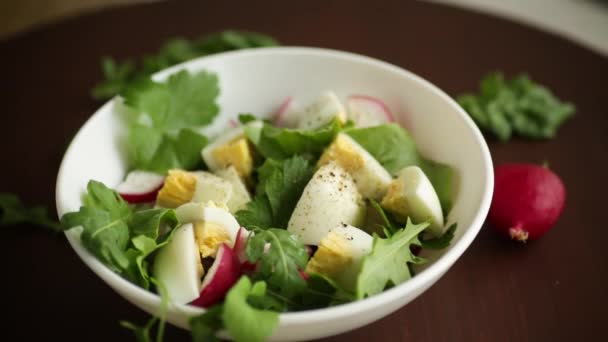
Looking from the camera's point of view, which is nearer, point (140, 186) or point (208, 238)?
point (208, 238)

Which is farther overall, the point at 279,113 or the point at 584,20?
the point at 584,20

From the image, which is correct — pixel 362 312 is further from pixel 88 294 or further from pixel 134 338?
pixel 88 294

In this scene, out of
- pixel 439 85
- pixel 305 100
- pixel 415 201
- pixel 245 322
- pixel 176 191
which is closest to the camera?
pixel 245 322

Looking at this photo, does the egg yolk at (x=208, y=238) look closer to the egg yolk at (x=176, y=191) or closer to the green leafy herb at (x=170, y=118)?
the egg yolk at (x=176, y=191)

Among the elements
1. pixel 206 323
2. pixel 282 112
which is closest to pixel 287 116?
pixel 282 112

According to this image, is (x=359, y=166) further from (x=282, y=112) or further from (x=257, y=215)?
(x=282, y=112)

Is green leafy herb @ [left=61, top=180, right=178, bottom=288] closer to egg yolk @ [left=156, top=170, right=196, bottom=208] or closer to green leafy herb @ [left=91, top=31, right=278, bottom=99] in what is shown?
egg yolk @ [left=156, top=170, right=196, bottom=208]

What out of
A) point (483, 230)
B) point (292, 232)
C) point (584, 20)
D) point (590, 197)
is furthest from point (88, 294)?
point (584, 20)

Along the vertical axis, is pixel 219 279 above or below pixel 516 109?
above
